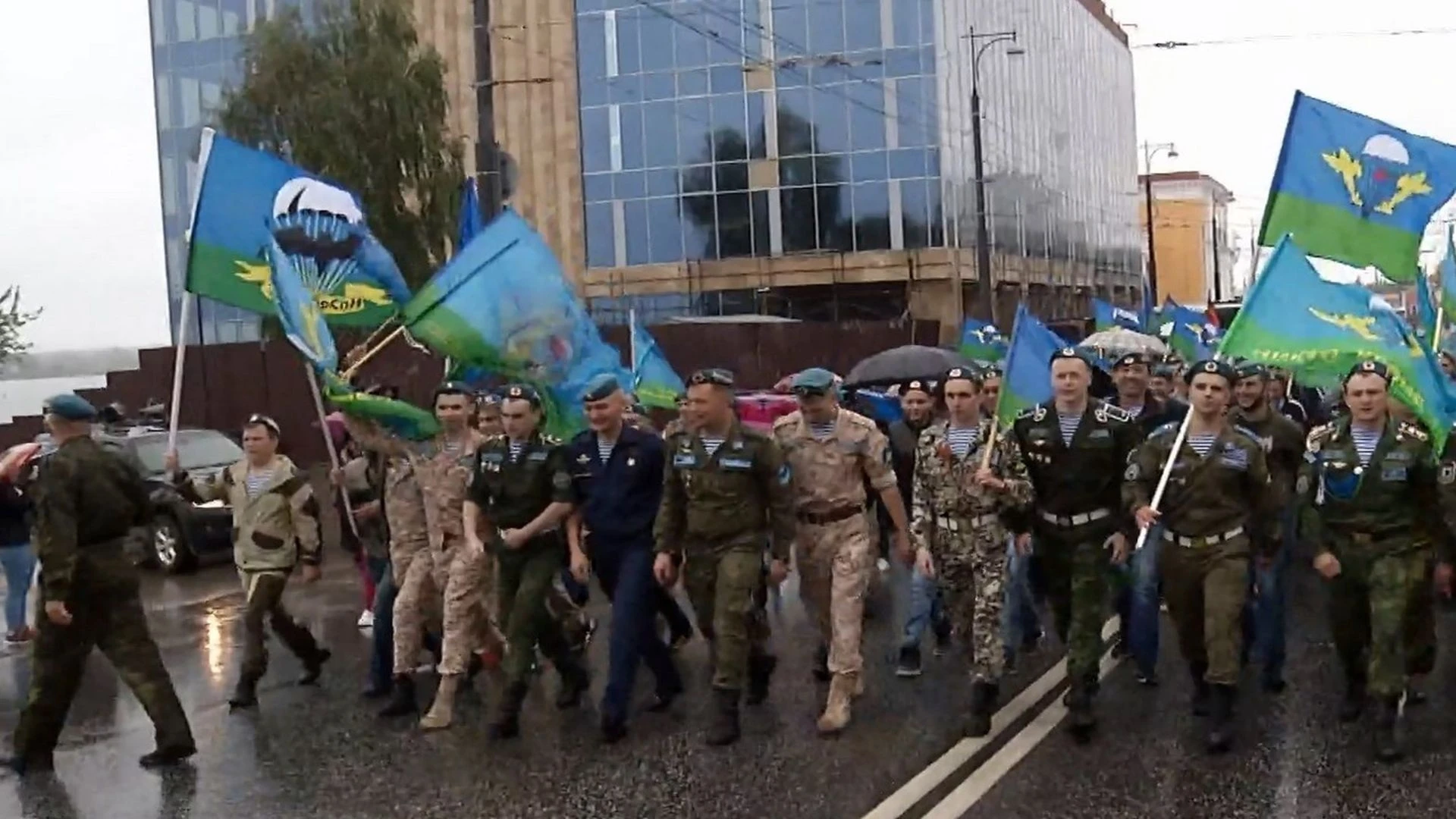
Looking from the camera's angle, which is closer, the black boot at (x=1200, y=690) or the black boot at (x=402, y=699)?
the black boot at (x=1200, y=690)

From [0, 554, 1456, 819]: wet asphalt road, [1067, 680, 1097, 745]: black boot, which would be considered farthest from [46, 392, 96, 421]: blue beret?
[1067, 680, 1097, 745]: black boot

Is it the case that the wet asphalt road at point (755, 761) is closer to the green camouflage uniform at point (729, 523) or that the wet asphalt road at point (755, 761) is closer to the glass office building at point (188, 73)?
the green camouflage uniform at point (729, 523)

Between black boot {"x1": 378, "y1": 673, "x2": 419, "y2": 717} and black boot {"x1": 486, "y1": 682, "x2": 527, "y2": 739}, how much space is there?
825 millimetres

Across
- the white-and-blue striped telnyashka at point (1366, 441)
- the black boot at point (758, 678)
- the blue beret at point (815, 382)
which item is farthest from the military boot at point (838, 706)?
the white-and-blue striped telnyashka at point (1366, 441)

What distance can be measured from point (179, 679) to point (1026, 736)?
17.7 feet

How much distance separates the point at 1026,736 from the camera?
7.53 m

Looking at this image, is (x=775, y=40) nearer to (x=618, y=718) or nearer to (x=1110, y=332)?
(x=1110, y=332)

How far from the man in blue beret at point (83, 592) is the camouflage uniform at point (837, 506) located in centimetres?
308

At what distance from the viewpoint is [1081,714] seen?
7.40 m

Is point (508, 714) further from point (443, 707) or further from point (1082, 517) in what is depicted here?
point (1082, 517)

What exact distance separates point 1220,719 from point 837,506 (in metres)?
2.00

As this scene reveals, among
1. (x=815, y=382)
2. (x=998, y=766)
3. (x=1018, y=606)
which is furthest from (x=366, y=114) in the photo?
(x=998, y=766)

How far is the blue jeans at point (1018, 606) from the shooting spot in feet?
28.1

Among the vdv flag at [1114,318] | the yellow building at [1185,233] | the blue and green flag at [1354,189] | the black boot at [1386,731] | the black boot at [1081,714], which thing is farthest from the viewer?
the yellow building at [1185,233]
